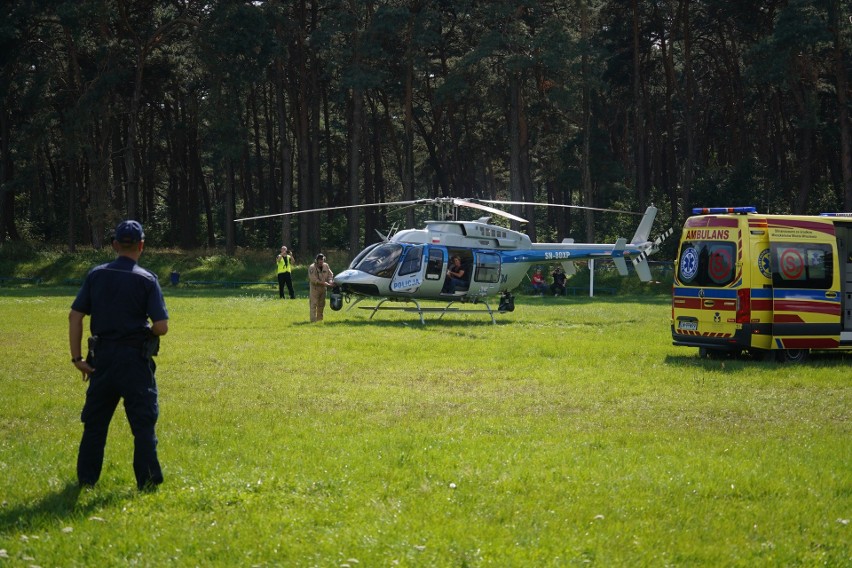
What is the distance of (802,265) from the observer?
1577 centimetres

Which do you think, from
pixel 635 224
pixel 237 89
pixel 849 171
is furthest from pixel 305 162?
pixel 849 171

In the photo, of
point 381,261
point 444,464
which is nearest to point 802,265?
point 381,261

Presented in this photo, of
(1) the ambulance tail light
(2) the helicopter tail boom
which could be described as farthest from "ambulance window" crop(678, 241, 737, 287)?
(2) the helicopter tail boom

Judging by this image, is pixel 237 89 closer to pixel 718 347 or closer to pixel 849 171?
pixel 849 171

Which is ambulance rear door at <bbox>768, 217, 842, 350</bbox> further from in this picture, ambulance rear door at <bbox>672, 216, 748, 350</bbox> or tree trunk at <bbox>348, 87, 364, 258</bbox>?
tree trunk at <bbox>348, 87, 364, 258</bbox>

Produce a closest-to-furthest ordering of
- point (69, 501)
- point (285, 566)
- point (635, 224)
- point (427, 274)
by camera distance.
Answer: point (285, 566) → point (69, 501) → point (427, 274) → point (635, 224)

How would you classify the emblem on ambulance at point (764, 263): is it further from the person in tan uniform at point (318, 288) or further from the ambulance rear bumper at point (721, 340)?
the person in tan uniform at point (318, 288)

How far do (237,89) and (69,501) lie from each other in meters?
39.9

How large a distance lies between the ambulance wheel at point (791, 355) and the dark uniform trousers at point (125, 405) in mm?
11625

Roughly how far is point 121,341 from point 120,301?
0.28 metres

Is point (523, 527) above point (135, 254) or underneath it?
underneath

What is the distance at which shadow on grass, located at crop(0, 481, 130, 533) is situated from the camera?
21.1 ft

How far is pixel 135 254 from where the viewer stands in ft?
23.5

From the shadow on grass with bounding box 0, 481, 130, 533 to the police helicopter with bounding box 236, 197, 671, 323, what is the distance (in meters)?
14.2
